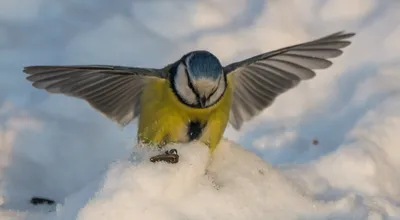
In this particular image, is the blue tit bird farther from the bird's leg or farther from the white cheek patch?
the bird's leg

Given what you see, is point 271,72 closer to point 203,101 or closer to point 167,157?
point 203,101

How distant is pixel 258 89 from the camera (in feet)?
6.64

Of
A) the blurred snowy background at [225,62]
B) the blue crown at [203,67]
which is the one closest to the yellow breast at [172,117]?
the blue crown at [203,67]

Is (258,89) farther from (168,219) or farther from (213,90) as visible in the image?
(168,219)

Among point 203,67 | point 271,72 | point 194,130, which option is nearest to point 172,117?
point 194,130

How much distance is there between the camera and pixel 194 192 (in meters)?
1.59

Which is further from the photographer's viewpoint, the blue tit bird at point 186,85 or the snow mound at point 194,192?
the blue tit bird at point 186,85

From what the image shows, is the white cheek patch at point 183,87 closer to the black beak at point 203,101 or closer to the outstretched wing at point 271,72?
the black beak at point 203,101

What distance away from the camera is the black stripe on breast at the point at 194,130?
5.90ft

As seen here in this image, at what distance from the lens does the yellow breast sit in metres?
1.78

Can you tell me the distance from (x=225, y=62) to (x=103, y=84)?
645 millimetres

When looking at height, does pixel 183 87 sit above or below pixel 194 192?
above

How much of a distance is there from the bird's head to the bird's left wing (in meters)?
0.09

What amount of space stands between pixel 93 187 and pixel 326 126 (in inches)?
37.5
